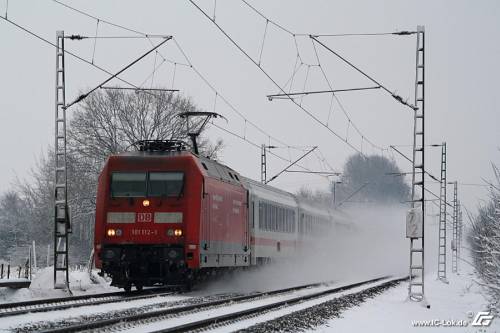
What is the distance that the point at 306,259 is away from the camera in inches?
1406

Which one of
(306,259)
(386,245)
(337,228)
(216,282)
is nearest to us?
(216,282)

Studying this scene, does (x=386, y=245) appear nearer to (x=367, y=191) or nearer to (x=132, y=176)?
(x=132, y=176)

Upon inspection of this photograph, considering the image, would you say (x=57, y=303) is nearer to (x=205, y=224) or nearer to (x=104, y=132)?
(x=205, y=224)

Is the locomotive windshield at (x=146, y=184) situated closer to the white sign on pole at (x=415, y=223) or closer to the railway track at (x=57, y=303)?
the railway track at (x=57, y=303)

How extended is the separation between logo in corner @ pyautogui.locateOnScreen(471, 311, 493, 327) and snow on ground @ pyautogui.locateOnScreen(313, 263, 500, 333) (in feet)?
0.46

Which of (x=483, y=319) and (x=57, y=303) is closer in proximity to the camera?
(x=483, y=319)

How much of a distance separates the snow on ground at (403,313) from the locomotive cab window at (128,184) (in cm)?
626

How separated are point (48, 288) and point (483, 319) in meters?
11.6

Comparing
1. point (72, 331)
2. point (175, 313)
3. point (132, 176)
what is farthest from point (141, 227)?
point (72, 331)

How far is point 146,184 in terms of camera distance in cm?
2061

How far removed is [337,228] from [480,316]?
26595mm

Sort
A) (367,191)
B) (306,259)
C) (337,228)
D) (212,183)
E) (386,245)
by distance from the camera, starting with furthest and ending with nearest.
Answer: (367,191)
(386,245)
(337,228)
(306,259)
(212,183)

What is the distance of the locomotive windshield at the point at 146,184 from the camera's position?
810 inches

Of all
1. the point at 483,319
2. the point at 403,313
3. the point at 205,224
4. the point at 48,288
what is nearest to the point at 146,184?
the point at 205,224
